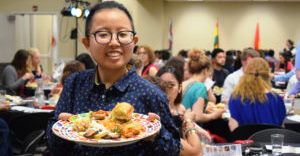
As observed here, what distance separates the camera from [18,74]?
715 cm

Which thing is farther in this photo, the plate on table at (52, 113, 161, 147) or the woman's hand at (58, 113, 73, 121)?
the woman's hand at (58, 113, 73, 121)

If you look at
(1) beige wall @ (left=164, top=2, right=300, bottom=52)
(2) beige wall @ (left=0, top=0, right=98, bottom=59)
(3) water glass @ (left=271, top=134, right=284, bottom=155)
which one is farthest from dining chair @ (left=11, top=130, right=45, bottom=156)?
(1) beige wall @ (left=164, top=2, right=300, bottom=52)

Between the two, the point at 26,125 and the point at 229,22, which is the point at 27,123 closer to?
the point at 26,125

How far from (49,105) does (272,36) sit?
44.5 ft

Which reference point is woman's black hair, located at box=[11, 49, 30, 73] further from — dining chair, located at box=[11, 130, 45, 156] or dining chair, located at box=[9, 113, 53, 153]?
dining chair, located at box=[11, 130, 45, 156]

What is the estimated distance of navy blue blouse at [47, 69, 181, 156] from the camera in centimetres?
133

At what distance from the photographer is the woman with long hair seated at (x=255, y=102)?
162 inches

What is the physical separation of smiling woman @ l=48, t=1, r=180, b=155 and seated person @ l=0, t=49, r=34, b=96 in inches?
219

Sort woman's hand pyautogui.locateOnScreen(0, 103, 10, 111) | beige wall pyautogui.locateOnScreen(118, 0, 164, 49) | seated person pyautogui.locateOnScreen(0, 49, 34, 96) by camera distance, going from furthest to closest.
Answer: beige wall pyautogui.locateOnScreen(118, 0, 164, 49) < seated person pyautogui.locateOnScreen(0, 49, 34, 96) < woman's hand pyautogui.locateOnScreen(0, 103, 10, 111)

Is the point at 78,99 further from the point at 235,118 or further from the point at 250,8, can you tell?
the point at 250,8

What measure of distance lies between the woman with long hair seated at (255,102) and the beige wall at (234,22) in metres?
13.7

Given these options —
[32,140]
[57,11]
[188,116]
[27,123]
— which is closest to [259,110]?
[188,116]

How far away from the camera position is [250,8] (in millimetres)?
17469

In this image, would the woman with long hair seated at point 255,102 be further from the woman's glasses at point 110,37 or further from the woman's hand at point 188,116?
the woman's glasses at point 110,37
